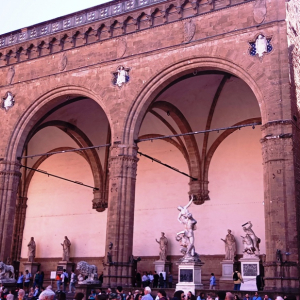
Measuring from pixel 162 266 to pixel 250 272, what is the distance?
698cm

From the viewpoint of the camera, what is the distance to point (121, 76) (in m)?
18.7

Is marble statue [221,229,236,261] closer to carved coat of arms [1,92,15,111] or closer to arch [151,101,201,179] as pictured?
arch [151,101,201,179]

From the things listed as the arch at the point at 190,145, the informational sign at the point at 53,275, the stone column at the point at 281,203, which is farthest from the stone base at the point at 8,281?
the stone column at the point at 281,203

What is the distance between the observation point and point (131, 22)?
18.9 meters

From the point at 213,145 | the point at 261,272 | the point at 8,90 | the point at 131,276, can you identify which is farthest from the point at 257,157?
the point at 8,90

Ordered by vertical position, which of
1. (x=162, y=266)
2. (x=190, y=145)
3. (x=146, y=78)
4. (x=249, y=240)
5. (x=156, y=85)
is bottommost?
(x=162, y=266)

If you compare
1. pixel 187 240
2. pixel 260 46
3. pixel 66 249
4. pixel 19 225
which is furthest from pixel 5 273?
pixel 260 46

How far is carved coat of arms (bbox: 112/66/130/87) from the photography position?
730 inches

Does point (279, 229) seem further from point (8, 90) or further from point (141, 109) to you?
point (8, 90)

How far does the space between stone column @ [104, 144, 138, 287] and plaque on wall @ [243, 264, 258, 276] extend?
3796 millimetres

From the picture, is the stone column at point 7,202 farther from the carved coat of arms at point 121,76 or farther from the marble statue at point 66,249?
the marble statue at point 66,249

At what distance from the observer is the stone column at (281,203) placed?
45.7ft

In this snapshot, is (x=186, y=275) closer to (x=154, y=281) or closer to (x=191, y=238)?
(x=191, y=238)

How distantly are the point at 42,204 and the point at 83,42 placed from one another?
1108 cm
